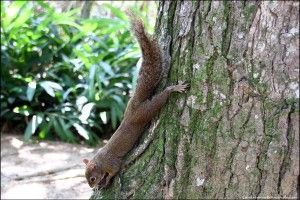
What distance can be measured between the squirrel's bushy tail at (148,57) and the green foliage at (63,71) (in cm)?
308

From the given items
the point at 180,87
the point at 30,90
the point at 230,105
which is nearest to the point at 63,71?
the point at 30,90

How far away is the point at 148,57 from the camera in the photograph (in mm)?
2020

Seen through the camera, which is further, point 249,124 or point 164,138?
point 164,138

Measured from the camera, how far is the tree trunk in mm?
1521

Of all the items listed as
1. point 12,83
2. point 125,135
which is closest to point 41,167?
point 12,83

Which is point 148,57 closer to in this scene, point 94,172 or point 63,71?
point 94,172

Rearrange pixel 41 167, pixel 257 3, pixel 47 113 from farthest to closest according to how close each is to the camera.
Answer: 1. pixel 47 113
2. pixel 41 167
3. pixel 257 3

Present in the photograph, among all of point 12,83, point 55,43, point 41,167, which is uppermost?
point 55,43

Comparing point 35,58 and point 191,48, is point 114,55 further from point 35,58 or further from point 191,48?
point 191,48

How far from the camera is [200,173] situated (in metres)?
1.73

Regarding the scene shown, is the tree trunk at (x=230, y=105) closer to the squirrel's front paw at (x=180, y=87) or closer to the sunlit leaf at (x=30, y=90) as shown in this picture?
the squirrel's front paw at (x=180, y=87)

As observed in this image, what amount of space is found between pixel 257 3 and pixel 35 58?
14.2 feet

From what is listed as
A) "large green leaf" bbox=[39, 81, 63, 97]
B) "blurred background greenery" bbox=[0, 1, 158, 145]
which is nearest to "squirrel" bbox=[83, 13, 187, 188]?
"blurred background greenery" bbox=[0, 1, 158, 145]

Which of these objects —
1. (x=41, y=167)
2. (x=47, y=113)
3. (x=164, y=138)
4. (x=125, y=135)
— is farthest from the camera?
(x=47, y=113)
